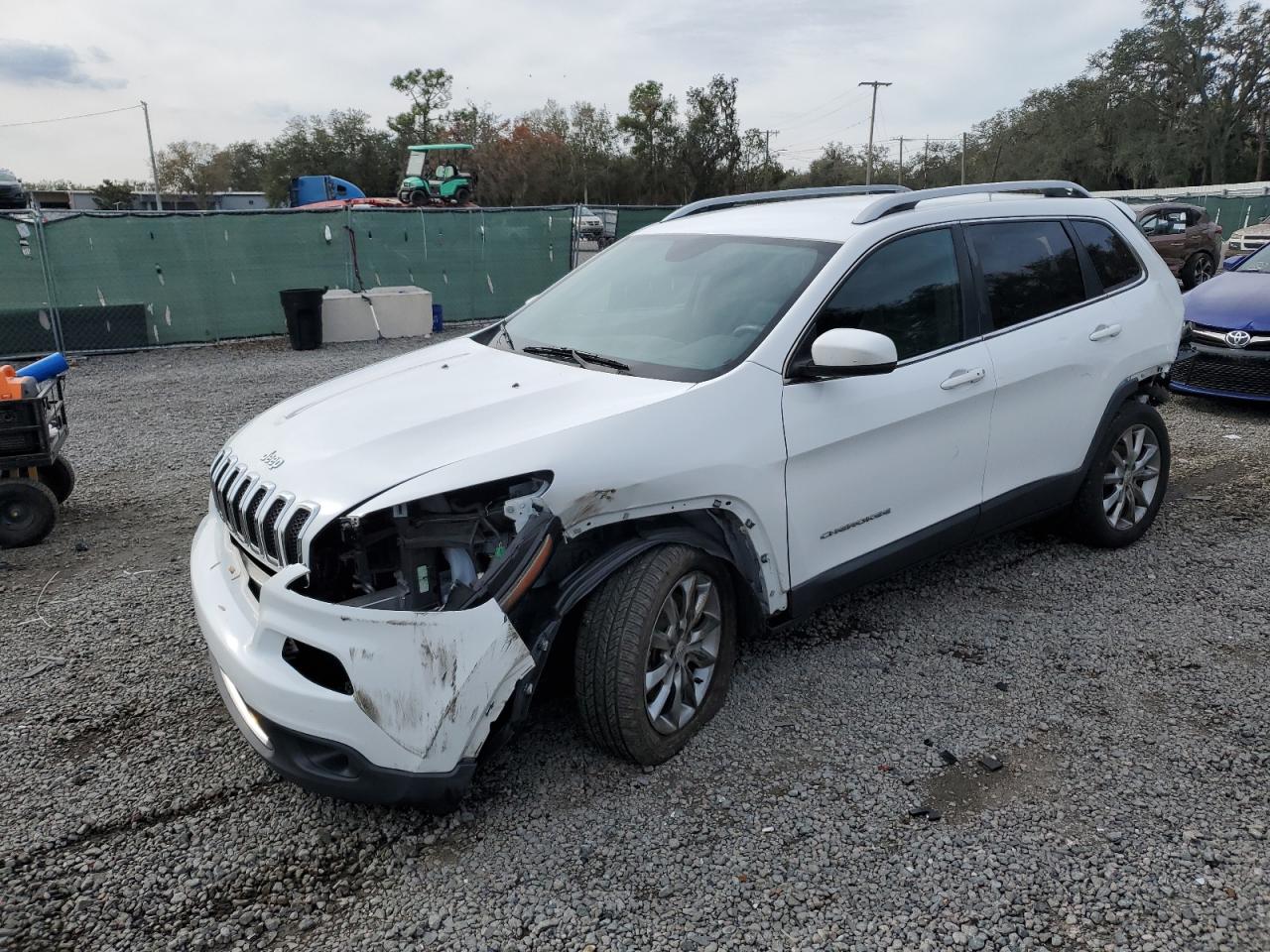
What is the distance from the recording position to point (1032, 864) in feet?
8.46

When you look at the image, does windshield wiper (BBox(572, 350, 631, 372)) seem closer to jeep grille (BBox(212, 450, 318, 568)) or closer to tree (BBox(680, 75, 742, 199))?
jeep grille (BBox(212, 450, 318, 568))

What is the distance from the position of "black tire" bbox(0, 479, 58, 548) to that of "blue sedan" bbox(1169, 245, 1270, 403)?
8149 mm

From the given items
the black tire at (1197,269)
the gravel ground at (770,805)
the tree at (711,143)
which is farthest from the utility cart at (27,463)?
the tree at (711,143)

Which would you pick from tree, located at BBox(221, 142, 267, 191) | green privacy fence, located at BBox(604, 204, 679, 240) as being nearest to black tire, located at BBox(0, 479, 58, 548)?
green privacy fence, located at BBox(604, 204, 679, 240)

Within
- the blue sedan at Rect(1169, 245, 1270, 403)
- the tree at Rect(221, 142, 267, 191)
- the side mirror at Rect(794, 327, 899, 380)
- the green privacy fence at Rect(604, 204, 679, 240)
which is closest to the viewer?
the side mirror at Rect(794, 327, 899, 380)

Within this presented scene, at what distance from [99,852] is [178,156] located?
3478 inches

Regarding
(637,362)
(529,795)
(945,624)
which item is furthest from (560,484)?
(945,624)

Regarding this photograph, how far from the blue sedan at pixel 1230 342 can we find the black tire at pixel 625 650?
20.8ft

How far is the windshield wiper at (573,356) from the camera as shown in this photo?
3344 mm

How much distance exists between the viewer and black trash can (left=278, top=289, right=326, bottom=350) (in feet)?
41.4

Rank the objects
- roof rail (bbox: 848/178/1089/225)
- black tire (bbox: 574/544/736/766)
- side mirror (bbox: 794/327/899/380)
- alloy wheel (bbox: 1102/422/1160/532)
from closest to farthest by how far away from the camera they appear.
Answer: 1. black tire (bbox: 574/544/736/766)
2. side mirror (bbox: 794/327/899/380)
3. roof rail (bbox: 848/178/1089/225)
4. alloy wheel (bbox: 1102/422/1160/532)

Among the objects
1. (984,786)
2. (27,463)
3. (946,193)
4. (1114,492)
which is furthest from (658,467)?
Answer: (27,463)

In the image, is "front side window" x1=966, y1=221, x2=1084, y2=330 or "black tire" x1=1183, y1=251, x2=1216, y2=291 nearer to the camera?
"front side window" x1=966, y1=221, x2=1084, y2=330

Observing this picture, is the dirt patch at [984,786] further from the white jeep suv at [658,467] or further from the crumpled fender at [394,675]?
the crumpled fender at [394,675]
